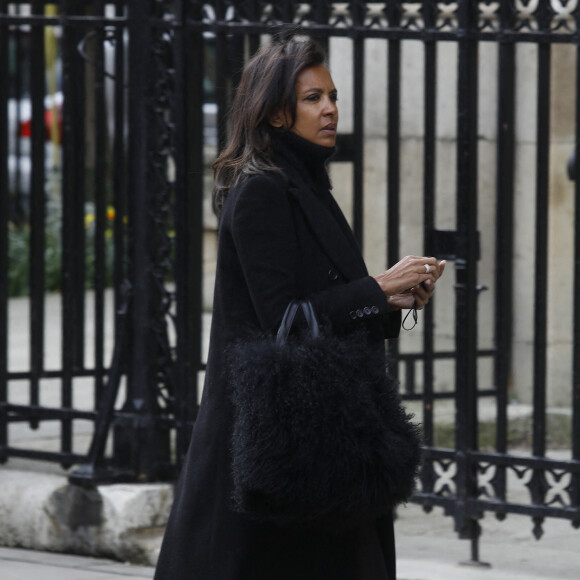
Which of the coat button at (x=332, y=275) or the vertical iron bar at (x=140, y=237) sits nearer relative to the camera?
the coat button at (x=332, y=275)

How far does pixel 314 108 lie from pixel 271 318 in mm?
541

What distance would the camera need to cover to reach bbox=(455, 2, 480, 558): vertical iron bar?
16.9 ft

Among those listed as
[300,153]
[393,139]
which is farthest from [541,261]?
[300,153]

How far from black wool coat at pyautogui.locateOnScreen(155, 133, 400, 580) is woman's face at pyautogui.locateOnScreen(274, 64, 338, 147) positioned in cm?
3

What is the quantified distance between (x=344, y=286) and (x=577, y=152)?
1708 millimetres

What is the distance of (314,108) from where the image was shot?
3.44 m

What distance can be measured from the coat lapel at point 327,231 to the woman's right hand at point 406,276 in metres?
0.08

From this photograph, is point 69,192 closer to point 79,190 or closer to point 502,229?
point 79,190

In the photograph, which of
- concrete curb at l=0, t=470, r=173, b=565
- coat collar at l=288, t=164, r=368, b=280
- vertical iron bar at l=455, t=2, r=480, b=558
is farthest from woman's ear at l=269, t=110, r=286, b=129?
concrete curb at l=0, t=470, r=173, b=565

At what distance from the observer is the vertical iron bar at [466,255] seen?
203 inches

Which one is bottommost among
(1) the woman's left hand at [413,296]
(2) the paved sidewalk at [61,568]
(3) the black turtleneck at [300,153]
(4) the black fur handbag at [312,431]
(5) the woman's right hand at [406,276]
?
(2) the paved sidewalk at [61,568]

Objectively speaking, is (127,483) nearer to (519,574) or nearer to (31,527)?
(31,527)

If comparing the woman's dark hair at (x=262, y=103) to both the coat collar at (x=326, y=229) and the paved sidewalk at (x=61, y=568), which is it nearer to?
the coat collar at (x=326, y=229)

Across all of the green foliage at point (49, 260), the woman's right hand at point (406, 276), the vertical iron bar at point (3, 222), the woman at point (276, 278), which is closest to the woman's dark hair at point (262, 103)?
the woman at point (276, 278)
